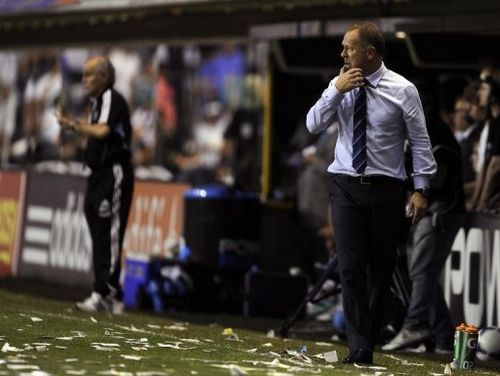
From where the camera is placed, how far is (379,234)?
431 inches

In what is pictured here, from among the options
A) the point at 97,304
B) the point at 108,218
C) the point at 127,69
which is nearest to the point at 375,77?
the point at 108,218

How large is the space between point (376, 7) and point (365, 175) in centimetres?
669

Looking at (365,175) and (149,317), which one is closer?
(365,175)

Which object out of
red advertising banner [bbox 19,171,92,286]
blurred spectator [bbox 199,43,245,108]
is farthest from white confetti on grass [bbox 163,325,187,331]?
blurred spectator [bbox 199,43,245,108]

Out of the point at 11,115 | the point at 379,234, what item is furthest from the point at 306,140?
the point at 379,234

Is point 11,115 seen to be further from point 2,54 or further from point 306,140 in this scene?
point 306,140

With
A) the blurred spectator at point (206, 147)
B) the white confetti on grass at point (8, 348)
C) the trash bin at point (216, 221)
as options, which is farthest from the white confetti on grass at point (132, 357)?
the blurred spectator at point (206, 147)

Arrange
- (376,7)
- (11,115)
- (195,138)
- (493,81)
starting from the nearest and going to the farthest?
(493,81) < (376,7) < (195,138) < (11,115)

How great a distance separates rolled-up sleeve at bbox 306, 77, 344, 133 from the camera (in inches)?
424

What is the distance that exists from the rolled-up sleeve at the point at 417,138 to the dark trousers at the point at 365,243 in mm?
151

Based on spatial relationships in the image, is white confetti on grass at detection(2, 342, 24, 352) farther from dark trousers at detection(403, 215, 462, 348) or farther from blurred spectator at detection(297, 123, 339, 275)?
blurred spectator at detection(297, 123, 339, 275)

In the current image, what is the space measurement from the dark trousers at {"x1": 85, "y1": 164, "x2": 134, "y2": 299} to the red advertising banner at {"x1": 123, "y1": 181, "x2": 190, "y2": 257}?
10.9 feet

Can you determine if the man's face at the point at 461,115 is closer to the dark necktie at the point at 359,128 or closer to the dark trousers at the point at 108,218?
the dark trousers at the point at 108,218

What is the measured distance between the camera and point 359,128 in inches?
429
